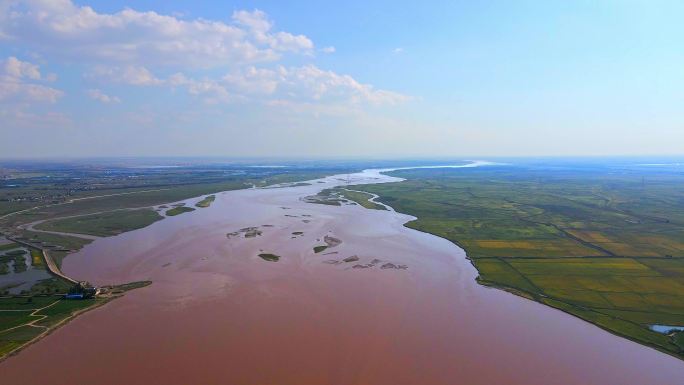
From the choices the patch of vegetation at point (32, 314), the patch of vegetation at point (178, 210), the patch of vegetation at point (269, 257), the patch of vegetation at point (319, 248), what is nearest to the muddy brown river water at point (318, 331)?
the patch of vegetation at point (269, 257)

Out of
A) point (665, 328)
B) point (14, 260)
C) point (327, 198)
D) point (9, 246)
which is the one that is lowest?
point (665, 328)

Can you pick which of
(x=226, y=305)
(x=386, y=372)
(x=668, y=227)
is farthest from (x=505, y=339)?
(x=668, y=227)

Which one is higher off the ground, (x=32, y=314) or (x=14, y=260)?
(x=14, y=260)

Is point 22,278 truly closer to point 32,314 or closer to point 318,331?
point 32,314

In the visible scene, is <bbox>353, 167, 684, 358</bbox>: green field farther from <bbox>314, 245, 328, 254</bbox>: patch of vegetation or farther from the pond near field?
<bbox>314, 245, 328, 254</bbox>: patch of vegetation

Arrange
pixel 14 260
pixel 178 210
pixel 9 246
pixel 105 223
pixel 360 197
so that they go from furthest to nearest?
pixel 360 197 → pixel 178 210 → pixel 105 223 → pixel 9 246 → pixel 14 260

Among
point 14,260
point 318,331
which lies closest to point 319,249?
point 318,331
